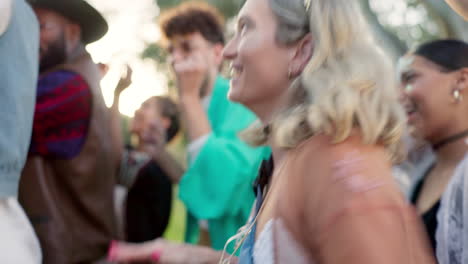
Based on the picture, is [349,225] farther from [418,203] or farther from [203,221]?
[203,221]

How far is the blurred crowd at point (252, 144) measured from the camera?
128 cm

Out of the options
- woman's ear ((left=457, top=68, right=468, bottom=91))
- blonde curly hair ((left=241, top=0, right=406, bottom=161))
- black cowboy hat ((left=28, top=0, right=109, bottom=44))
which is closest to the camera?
blonde curly hair ((left=241, top=0, right=406, bottom=161))

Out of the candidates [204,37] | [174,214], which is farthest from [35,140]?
[174,214]

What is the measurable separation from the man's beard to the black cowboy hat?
0.20 metres

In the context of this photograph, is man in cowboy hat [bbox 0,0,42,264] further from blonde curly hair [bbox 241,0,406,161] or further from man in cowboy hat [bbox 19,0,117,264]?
blonde curly hair [bbox 241,0,406,161]

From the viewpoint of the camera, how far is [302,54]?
1.58 metres

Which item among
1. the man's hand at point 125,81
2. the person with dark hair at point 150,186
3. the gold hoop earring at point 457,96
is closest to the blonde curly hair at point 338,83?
the gold hoop earring at point 457,96

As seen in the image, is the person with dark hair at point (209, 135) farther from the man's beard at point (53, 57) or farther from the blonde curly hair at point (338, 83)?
the blonde curly hair at point (338, 83)

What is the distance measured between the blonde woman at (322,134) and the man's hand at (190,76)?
1.40 m

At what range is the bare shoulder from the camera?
6.23 ft

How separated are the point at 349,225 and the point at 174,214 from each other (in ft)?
11.5

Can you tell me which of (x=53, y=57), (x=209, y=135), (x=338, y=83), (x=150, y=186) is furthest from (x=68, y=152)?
(x=338, y=83)

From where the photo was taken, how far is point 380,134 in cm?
135

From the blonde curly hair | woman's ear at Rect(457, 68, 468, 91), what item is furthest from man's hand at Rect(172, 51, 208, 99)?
the blonde curly hair
